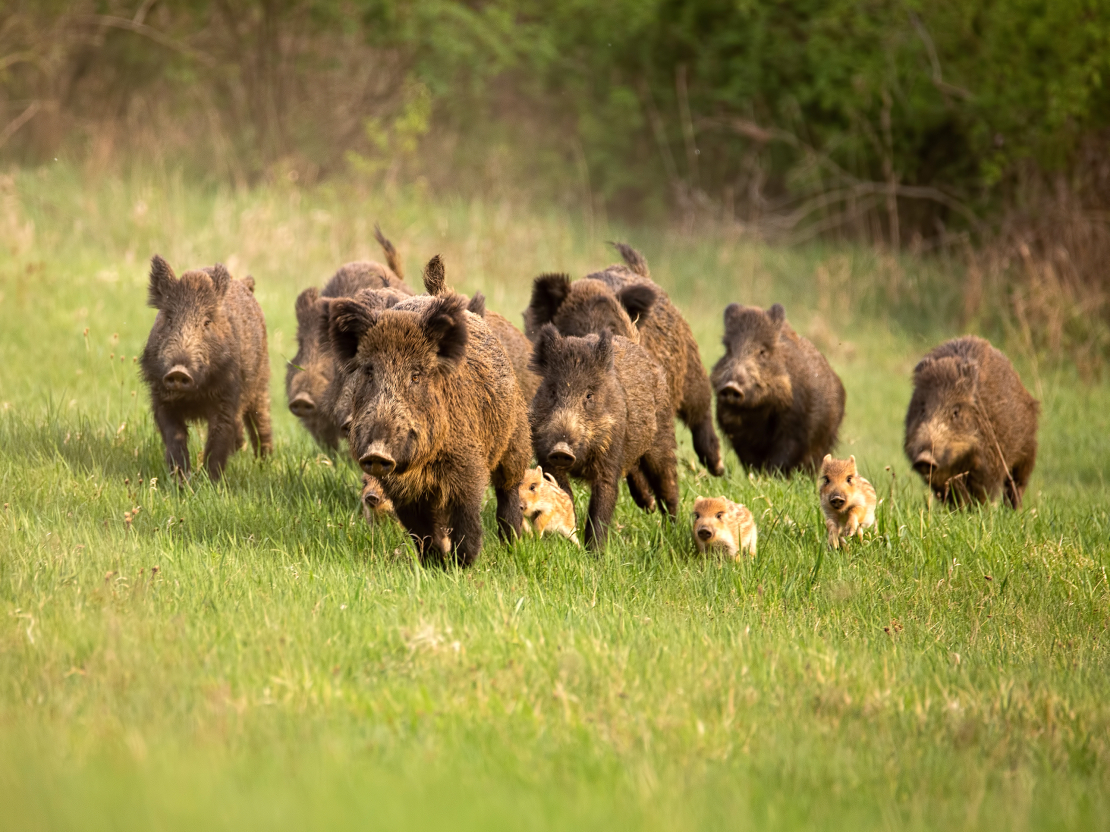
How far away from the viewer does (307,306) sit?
8.62m

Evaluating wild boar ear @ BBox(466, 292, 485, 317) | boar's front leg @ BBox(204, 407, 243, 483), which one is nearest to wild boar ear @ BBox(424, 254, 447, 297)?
wild boar ear @ BBox(466, 292, 485, 317)

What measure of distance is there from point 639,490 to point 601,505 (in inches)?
51.4

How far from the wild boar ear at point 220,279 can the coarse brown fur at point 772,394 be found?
374cm

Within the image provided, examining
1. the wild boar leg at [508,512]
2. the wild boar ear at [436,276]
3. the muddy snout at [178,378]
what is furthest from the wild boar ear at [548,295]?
the muddy snout at [178,378]

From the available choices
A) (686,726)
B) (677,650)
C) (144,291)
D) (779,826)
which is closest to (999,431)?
(677,650)

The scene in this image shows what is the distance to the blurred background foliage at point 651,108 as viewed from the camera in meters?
18.6

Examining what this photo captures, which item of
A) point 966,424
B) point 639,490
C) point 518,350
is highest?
point 518,350

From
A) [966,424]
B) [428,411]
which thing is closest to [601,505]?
[428,411]

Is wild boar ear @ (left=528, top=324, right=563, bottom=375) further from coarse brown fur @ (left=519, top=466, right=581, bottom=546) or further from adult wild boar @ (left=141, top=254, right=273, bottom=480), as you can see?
adult wild boar @ (left=141, top=254, right=273, bottom=480)

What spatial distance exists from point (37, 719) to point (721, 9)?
1008 inches

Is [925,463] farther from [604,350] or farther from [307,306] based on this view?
[307,306]

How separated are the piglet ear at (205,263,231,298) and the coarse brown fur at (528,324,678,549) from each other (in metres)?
2.22

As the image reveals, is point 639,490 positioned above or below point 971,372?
below

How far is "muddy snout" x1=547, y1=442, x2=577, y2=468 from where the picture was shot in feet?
20.7
